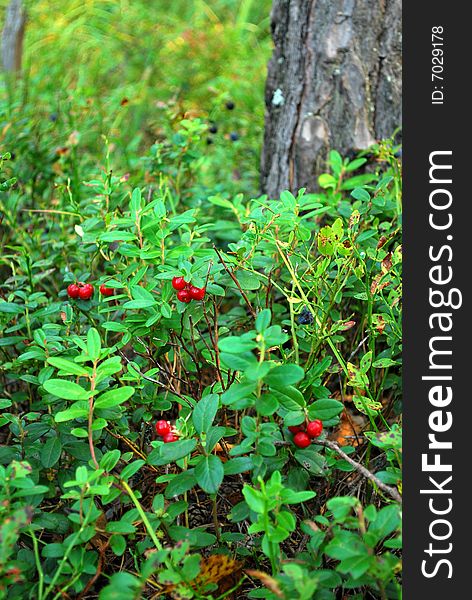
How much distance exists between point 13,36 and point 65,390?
350cm

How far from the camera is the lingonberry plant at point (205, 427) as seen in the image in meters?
1.21

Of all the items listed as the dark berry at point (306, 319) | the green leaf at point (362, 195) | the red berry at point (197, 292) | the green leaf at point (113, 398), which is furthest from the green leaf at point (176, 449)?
the green leaf at point (362, 195)

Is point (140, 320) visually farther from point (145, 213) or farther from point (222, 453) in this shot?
point (222, 453)

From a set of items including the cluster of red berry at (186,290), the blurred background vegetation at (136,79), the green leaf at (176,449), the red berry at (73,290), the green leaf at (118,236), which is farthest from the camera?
the blurred background vegetation at (136,79)

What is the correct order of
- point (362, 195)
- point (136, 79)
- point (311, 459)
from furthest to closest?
1. point (136, 79)
2. point (362, 195)
3. point (311, 459)

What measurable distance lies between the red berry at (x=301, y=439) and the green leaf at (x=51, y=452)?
1.56ft

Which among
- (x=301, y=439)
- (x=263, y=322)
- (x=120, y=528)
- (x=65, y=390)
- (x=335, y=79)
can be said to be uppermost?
(x=335, y=79)

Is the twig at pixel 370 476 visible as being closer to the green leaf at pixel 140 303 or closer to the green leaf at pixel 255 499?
the green leaf at pixel 255 499

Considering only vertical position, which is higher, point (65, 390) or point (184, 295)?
point (184, 295)

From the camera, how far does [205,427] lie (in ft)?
4.39

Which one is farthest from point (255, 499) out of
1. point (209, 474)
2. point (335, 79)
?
point (335, 79)

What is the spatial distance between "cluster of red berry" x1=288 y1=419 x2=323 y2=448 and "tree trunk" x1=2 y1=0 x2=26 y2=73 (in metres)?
A: 3.56

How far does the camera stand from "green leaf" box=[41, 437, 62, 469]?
55.4 inches

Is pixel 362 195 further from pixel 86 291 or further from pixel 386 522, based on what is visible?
pixel 386 522
